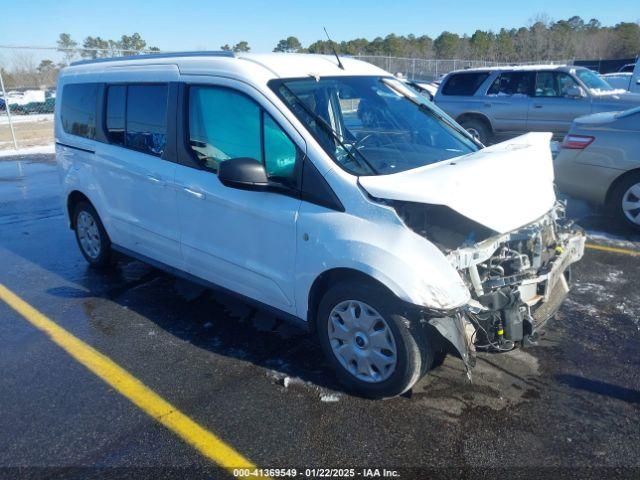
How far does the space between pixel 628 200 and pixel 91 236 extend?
5.96m

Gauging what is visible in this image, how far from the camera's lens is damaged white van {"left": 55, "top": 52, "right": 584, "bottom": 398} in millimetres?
2969

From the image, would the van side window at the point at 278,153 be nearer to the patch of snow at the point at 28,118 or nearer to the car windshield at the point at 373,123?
the car windshield at the point at 373,123

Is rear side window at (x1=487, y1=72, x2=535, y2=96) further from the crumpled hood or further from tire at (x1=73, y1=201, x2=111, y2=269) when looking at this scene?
tire at (x1=73, y1=201, x2=111, y2=269)

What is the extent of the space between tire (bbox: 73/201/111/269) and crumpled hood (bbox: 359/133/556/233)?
3274 mm

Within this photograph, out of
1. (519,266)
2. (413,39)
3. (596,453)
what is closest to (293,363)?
(519,266)

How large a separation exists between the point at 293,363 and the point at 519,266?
1620mm

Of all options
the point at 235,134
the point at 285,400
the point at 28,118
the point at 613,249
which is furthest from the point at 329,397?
the point at 28,118

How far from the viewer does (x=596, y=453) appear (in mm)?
2725

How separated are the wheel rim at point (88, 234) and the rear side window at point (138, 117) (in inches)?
40.1

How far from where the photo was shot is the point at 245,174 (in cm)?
324

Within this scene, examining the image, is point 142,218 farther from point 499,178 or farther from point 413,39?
point 413,39

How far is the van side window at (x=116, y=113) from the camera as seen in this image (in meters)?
4.64

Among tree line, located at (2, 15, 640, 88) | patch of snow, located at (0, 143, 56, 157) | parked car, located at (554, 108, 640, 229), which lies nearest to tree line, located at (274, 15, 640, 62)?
tree line, located at (2, 15, 640, 88)

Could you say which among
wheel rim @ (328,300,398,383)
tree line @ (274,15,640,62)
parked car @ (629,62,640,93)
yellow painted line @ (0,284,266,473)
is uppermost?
tree line @ (274,15,640,62)
